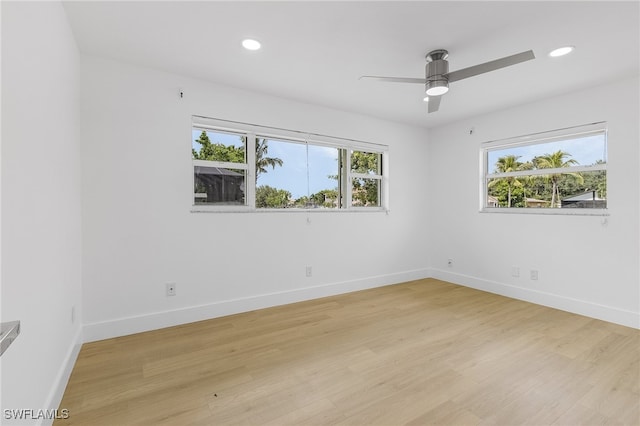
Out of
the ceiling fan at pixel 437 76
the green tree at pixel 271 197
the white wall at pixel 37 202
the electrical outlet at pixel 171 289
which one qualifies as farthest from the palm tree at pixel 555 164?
the white wall at pixel 37 202

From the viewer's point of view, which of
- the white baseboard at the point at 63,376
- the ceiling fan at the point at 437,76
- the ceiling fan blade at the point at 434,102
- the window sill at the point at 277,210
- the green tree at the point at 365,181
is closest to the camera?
the white baseboard at the point at 63,376

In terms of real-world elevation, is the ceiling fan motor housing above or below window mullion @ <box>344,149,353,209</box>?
above

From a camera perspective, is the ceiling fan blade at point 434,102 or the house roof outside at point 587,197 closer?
the ceiling fan blade at point 434,102

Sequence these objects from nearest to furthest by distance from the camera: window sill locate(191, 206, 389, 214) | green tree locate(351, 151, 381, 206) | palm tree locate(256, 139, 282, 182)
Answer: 1. window sill locate(191, 206, 389, 214)
2. palm tree locate(256, 139, 282, 182)
3. green tree locate(351, 151, 381, 206)

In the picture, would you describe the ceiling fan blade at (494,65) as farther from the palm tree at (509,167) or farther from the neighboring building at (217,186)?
the neighboring building at (217,186)

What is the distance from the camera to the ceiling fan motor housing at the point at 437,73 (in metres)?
2.40

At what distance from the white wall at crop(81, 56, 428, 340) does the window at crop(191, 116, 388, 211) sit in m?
0.13

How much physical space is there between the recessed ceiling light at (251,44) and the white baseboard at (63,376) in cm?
265

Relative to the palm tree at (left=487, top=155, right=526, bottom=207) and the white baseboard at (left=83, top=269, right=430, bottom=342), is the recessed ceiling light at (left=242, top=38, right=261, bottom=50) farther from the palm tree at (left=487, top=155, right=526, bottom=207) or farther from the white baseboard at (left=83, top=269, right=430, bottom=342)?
the palm tree at (left=487, top=155, right=526, bottom=207)

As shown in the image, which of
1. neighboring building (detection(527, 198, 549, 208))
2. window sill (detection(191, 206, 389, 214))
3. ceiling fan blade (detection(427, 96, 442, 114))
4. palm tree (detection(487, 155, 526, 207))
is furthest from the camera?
palm tree (detection(487, 155, 526, 207))

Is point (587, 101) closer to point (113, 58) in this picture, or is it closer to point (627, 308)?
point (627, 308)

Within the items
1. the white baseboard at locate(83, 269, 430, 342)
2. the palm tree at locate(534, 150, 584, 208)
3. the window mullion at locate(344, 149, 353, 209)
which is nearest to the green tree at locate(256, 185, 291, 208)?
the window mullion at locate(344, 149, 353, 209)

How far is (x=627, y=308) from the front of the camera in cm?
302

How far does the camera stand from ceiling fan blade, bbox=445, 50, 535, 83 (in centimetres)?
199
